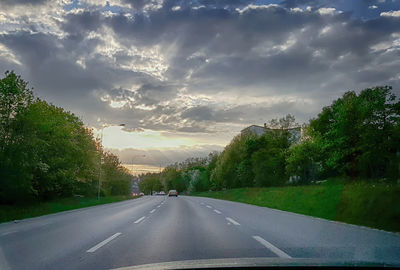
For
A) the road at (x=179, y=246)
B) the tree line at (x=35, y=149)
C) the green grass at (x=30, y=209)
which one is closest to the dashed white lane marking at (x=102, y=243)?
the road at (x=179, y=246)

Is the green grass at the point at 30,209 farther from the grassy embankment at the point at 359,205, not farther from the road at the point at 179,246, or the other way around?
the grassy embankment at the point at 359,205

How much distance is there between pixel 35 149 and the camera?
81.5 feet

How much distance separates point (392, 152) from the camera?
122 feet

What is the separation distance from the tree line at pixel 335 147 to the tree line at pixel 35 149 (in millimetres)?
25401

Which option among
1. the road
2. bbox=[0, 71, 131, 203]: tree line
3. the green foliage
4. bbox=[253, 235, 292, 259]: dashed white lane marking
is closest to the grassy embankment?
the road

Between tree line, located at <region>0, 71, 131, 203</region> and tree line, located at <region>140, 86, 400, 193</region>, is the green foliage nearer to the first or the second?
tree line, located at <region>140, 86, 400, 193</region>

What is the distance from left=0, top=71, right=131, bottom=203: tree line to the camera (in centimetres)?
2428

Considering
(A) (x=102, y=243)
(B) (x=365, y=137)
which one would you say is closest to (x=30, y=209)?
(A) (x=102, y=243)

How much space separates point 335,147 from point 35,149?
1354 inches

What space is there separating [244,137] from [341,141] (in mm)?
26966

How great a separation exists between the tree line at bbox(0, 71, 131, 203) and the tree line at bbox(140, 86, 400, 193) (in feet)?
83.3

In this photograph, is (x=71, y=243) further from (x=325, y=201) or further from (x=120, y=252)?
(x=325, y=201)

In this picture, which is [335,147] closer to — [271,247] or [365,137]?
[365,137]

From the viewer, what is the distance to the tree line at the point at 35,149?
24.3 metres
